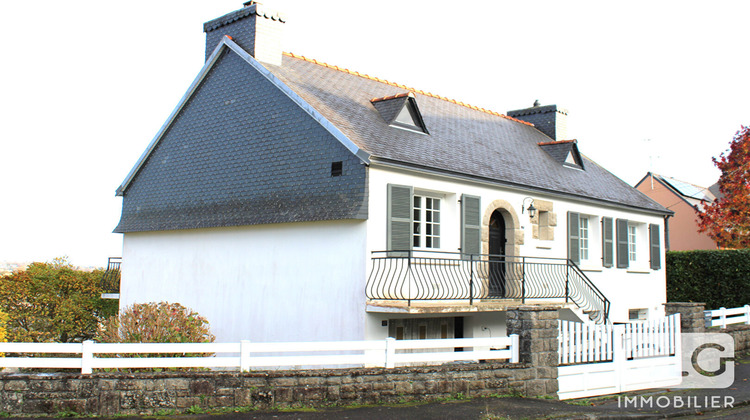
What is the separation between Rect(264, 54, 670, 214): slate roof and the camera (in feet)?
45.0

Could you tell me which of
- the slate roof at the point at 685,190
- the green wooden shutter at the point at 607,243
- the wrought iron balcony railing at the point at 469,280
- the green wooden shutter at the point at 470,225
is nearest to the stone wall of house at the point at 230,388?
the wrought iron balcony railing at the point at 469,280

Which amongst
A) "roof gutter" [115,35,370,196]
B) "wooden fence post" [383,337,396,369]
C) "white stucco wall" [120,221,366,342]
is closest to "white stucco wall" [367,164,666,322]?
"roof gutter" [115,35,370,196]

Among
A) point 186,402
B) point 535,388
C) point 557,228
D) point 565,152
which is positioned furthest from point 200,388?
point 565,152

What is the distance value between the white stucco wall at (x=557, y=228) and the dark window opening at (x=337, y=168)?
2.14 feet

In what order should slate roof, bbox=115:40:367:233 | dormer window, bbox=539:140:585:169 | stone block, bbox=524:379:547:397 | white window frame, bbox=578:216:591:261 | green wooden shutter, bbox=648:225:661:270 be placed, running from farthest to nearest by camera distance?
1. green wooden shutter, bbox=648:225:661:270
2. dormer window, bbox=539:140:585:169
3. white window frame, bbox=578:216:591:261
4. slate roof, bbox=115:40:367:233
5. stone block, bbox=524:379:547:397

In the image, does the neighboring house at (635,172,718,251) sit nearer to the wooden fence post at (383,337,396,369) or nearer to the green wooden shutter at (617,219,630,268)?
the green wooden shutter at (617,219,630,268)

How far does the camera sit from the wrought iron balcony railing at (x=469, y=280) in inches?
484

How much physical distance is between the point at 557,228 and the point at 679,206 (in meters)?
22.7

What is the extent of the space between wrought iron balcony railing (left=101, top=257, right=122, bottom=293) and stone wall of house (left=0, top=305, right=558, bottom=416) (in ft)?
33.7

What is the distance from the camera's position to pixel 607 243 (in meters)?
18.8

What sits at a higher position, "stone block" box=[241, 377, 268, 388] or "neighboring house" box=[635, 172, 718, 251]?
"neighboring house" box=[635, 172, 718, 251]

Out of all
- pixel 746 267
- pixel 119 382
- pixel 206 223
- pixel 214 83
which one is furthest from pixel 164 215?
pixel 746 267

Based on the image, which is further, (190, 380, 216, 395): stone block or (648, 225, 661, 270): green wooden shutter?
(648, 225, 661, 270): green wooden shutter

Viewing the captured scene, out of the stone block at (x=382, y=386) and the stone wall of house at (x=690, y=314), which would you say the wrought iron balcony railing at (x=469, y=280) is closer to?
the stone wall of house at (x=690, y=314)
